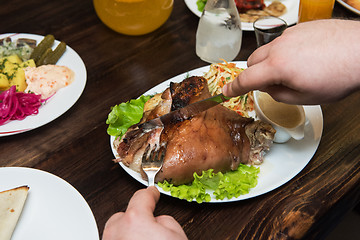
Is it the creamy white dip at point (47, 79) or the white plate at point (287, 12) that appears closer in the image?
the creamy white dip at point (47, 79)

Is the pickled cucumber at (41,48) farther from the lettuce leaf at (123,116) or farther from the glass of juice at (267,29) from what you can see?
the glass of juice at (267,29)

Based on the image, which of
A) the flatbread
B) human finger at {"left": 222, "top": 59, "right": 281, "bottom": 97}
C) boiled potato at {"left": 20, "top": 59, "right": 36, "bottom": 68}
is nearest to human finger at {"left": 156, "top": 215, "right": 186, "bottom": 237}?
human finger at {"left": 222, "top": 59, "right": 281, "bottom": 97}

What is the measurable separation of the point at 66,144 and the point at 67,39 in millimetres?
927

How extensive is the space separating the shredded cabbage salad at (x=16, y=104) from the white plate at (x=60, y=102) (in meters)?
0.02

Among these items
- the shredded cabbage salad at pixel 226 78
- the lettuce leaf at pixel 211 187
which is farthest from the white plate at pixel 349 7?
the lettuce leaf at pixel 211 187

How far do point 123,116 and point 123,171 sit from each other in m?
0.27

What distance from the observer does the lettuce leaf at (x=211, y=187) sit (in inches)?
57.3

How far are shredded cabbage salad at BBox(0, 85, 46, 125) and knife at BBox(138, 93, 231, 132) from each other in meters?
0.67

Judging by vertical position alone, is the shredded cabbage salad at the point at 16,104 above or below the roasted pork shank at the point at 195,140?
below

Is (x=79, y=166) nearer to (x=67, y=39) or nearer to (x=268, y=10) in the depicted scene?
(x=67, y=39)

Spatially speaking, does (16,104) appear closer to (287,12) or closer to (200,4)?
(200,4)

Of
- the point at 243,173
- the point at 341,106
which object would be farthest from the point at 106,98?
the point at 341,106

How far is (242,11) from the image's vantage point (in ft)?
8.91

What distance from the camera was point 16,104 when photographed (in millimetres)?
1860
